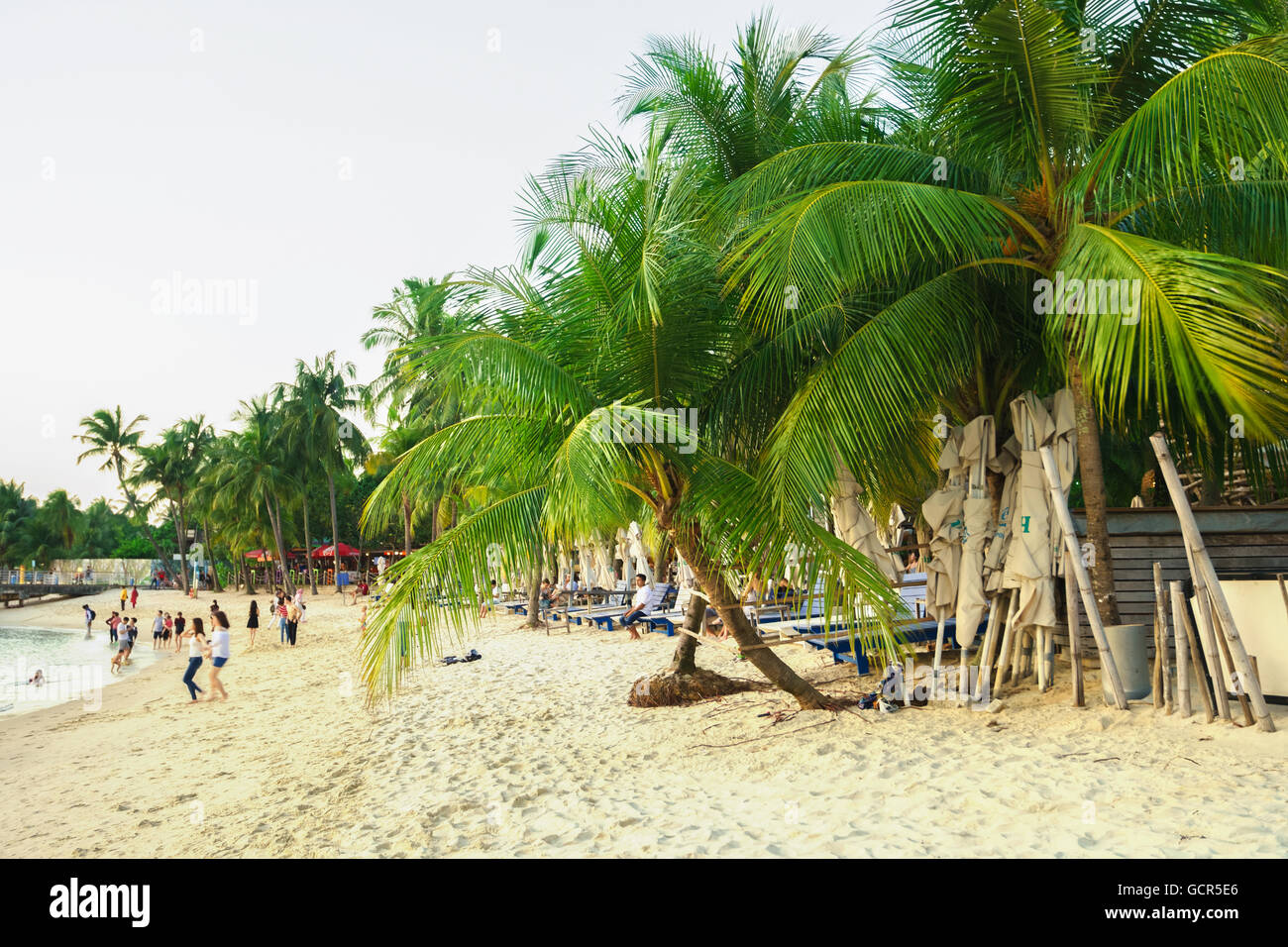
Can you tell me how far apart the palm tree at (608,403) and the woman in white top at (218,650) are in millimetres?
8341

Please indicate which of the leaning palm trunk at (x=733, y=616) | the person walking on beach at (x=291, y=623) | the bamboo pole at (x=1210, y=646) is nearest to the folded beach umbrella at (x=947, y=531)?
the leaning palm trunk at (x=733, y=616)

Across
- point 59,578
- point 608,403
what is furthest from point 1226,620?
point 59,578

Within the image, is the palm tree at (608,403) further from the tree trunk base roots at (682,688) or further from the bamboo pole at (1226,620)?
the bamboo pole at (1226,620)

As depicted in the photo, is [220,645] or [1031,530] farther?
[220,645]

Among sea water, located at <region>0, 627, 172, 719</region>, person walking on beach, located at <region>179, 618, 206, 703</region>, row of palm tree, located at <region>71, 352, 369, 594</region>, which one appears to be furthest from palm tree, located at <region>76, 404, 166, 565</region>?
person walking on beach, located at <region>179, 618, 206, 703</region>

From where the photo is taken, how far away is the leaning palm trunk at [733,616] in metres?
7.34

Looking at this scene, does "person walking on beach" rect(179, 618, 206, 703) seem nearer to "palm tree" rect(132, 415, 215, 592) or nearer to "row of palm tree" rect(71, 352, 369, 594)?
"row of palm tree" rect(71, 352, 369, 594)

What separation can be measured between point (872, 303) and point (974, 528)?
7.92ft

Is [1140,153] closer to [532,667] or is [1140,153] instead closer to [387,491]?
[387,491]

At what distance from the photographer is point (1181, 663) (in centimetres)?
589

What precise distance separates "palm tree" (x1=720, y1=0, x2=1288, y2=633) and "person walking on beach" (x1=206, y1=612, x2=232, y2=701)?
37.8 ft

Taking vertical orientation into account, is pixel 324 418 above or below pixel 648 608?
above

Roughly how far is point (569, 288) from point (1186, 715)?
6.06m

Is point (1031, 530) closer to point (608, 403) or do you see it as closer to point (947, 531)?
point (947, 531)
